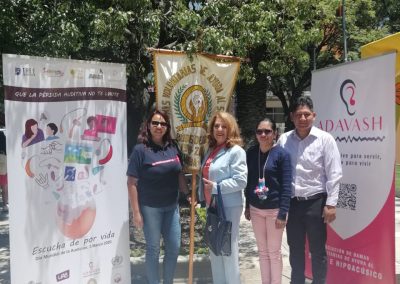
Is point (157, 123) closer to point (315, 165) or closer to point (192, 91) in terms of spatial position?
point (192, 91)

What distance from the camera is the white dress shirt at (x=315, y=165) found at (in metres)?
4.24

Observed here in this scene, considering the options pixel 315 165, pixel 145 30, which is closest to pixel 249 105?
Answer: pixel 145 30

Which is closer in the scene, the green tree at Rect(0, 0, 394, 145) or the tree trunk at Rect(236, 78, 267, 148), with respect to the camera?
the green tree at Rect(0, 0, 394, 145)

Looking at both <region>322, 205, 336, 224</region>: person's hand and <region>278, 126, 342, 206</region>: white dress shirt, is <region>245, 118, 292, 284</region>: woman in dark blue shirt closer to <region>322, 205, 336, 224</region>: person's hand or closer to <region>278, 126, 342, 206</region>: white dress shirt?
<region>278, 126, 342, 206</region>: white dress shirt

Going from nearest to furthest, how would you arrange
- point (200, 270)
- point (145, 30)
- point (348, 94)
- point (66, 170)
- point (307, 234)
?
1. point (66, 170)
2. point (307, 234)
3. point (348, 94)
4. point (145, 30)
5. point (200, 270)

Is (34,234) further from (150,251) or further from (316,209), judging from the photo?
(316,209)

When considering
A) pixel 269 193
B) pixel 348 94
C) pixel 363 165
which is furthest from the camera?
pixel 348 94

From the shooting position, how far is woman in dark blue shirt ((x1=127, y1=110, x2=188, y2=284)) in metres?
4.27

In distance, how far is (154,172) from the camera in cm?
425

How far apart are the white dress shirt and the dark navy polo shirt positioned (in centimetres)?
109

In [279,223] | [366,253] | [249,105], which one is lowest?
[366,253]

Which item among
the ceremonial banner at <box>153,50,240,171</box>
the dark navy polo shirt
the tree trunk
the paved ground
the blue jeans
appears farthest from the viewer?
the tree trunk

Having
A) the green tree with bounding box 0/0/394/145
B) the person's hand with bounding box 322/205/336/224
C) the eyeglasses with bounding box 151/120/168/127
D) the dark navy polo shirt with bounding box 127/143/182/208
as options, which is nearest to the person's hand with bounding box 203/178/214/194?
the dark navy polo shirt with bounding box 127/143/182/208

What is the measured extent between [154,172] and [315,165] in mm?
1441
